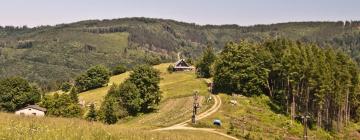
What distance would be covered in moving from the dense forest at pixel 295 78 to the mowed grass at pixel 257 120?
13.6 ft

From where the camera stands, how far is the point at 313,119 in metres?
99.1

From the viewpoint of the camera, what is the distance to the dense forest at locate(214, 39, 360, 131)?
318 feet

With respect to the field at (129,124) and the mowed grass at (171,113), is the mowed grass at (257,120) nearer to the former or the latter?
the mowed grass at (171,113)

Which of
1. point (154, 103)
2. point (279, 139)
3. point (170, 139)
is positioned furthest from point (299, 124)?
point (170, 139)

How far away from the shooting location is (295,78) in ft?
322

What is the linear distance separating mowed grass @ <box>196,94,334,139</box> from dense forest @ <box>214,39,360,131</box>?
413cm

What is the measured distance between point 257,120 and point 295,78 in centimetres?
1909

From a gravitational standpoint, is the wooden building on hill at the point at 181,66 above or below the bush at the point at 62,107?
above

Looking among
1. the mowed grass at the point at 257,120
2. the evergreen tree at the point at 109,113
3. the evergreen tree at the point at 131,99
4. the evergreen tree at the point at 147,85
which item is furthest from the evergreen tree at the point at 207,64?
the evergreen tree at the point at 109,113

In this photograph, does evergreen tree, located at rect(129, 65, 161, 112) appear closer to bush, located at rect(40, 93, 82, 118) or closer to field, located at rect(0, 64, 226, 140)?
field, located at rect(0, 64, 226, 140)

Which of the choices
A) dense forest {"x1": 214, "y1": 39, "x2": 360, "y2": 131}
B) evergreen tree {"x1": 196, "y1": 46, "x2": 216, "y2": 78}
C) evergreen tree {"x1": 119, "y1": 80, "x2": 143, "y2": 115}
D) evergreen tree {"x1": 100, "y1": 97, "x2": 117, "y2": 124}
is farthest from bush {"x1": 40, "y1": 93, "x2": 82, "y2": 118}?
evergreen tree {"x1": 196, "y1": 46, "x2": 216, "y2": 78}

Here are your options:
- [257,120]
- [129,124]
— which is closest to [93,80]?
[129,124]

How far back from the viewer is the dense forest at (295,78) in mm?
97000

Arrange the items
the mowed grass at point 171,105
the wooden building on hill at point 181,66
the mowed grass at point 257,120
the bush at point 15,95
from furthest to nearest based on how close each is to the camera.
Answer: the wooden building on hill at point 181,66 < the bush at point 15,95 < the mowed grass at point 171,105 < the mowed grass at point 257,120
